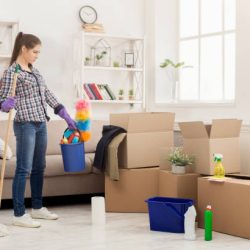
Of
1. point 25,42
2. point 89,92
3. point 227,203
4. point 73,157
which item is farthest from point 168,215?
point 89,92

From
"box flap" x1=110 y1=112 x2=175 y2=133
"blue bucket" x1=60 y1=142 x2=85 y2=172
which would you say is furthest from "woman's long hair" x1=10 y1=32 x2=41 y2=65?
"box flap" x1=110 y1=112 x2=175 y2=133

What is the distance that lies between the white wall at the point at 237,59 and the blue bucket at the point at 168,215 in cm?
127

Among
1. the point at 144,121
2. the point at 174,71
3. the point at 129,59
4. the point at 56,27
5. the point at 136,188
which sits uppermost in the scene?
the point at 56,27

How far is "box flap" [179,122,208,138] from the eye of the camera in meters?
4.05

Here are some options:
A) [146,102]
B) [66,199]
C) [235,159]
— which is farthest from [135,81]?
[235,159]

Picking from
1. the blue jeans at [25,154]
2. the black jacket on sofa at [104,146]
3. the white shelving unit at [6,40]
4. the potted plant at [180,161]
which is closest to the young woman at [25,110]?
the blue jeans at [25,154]

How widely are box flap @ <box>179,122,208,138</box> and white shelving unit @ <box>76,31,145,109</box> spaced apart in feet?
5.30

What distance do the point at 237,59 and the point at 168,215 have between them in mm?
1745

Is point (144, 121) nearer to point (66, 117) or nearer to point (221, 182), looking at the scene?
point (66, 117)

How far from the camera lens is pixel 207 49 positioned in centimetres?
553

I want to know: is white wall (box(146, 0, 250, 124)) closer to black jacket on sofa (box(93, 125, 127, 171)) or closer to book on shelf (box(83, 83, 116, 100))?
book on shelf (box(83, 83, 116, 100))

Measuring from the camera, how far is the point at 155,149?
4.59 m

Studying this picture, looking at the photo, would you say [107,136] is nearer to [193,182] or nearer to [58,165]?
[58,165]

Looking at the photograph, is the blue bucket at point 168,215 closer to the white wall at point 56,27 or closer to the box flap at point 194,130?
the box flap at point 194,130
